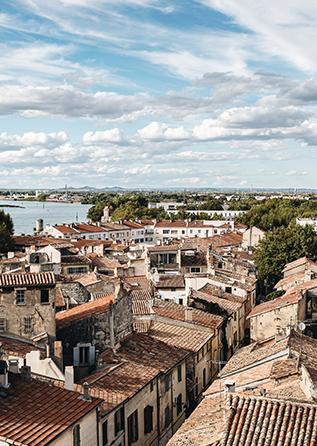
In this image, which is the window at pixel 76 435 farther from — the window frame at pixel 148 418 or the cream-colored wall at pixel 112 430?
the window frame at pixel 148 418

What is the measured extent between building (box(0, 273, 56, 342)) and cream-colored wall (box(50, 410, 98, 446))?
8.21m

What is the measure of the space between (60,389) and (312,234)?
53.3 m

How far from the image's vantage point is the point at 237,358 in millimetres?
29984

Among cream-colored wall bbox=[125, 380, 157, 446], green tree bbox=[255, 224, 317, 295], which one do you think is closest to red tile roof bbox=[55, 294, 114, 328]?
cream-colored wall bbox=[125, 380, 157, 446]

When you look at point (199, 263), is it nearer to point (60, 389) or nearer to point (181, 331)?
point (181, 331)

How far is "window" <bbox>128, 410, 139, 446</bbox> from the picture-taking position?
76.0 ft

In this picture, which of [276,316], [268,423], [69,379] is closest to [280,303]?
[276,316]

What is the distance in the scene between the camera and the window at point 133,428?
23172 mm

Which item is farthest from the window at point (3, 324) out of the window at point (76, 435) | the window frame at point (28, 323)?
the window at point (76, 435)

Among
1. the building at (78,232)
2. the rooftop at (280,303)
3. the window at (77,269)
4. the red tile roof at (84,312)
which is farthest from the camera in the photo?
the building at (78,232)

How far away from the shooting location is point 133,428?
23.5 m

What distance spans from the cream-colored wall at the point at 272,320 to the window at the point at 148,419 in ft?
42.9

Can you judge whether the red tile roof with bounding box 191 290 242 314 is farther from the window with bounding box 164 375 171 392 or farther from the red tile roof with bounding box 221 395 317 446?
the red tile roof with bounding box 221 395 317 446

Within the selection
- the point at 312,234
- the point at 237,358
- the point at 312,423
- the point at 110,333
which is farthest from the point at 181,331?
the point at 312,234
